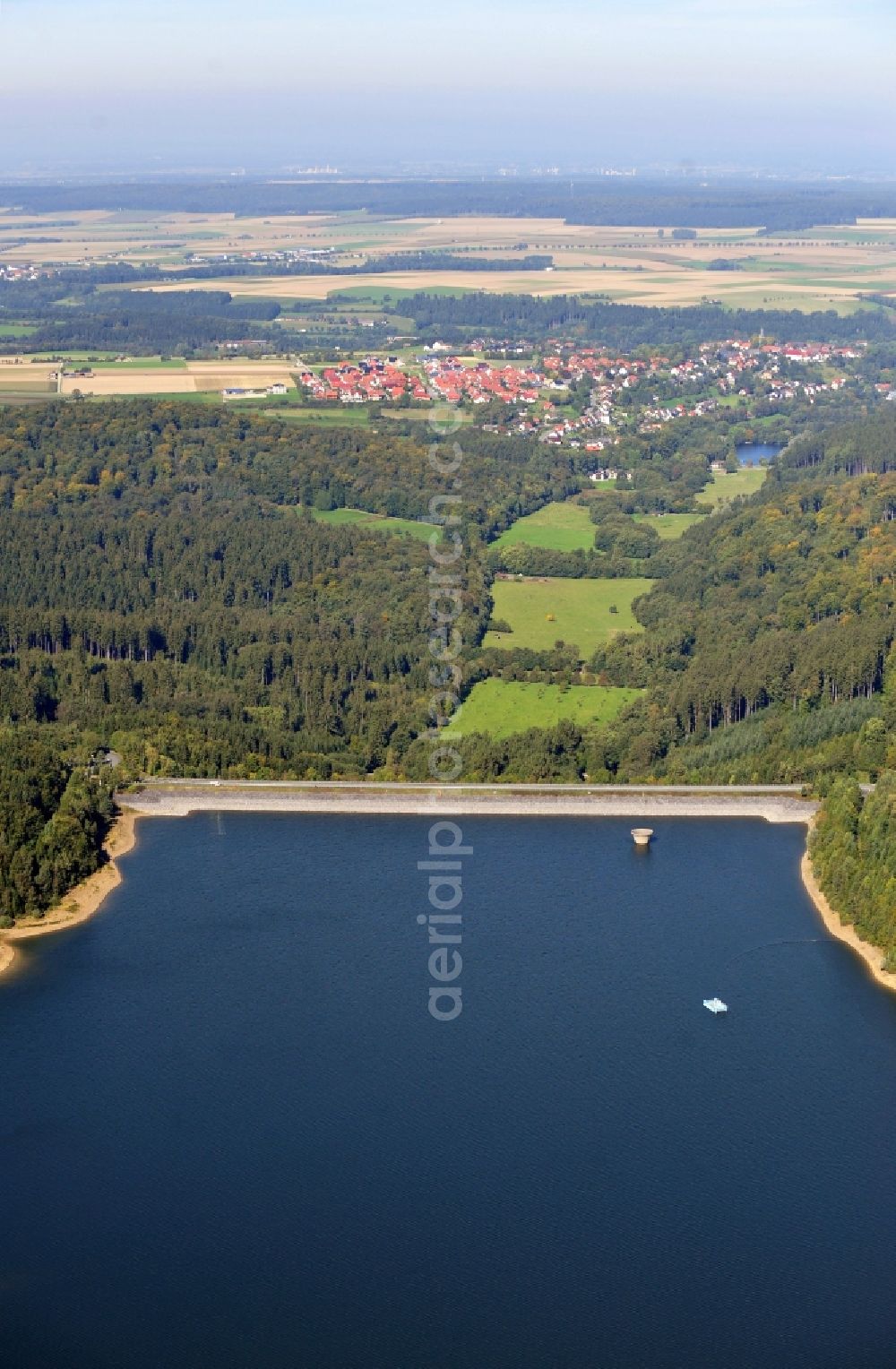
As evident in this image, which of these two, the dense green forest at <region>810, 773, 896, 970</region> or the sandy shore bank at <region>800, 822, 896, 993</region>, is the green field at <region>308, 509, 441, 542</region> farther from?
the sandy shore bank at <region>800, 822, 896, 993</region>

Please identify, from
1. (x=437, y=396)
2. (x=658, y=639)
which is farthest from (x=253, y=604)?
(x=437, y=396)

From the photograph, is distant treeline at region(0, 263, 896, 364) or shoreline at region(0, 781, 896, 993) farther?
distant treeline at region(0, 263, 896, 364)

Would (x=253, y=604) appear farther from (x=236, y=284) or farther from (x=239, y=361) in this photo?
(x=236, y=284)

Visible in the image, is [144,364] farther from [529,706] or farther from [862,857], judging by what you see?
[862,857]

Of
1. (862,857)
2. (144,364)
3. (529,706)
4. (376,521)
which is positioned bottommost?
(376,521)

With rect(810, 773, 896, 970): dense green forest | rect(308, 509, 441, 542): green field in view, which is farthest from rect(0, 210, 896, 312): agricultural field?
rect(810, 773, 896, 970): dense green forest

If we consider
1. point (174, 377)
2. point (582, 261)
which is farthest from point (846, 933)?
point (582, 261)
